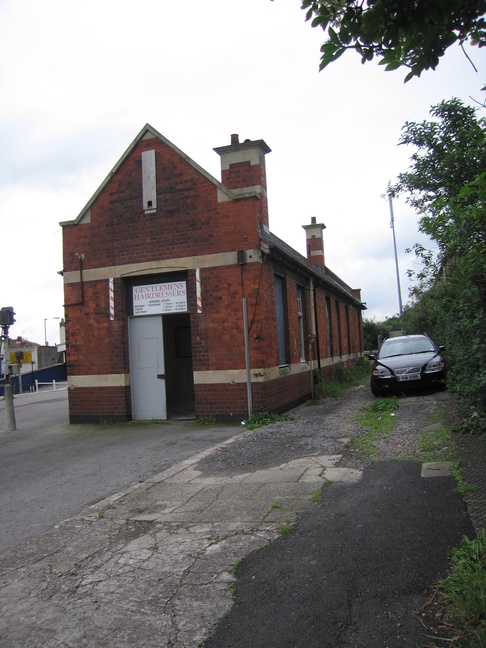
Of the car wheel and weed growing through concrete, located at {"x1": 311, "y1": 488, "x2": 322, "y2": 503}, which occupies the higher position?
Answer: the car wheel

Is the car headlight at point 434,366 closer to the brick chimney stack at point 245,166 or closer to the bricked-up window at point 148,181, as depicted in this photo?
the brick chimney stack at point 245,166

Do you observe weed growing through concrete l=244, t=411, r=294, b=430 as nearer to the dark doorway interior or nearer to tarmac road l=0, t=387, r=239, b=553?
tarmac road l=0, t=387, r=239, b=553

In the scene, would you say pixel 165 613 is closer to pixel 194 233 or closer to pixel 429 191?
pixel 194 233

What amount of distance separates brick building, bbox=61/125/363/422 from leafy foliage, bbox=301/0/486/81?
7.38 metres

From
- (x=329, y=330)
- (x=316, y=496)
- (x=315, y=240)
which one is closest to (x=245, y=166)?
(x=316, y=496)

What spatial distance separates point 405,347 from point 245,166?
6018 mm

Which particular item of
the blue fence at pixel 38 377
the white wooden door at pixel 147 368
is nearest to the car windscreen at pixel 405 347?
the white wooden door at pixel 147 368

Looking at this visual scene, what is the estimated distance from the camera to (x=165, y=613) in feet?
10.1

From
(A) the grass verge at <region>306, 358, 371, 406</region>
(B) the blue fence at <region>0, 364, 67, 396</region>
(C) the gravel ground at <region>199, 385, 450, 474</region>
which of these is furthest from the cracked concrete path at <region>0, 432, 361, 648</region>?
(B) the blue fence at <region>0, 364, 67, 396</region>

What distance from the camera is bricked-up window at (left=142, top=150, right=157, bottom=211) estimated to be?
449 inches

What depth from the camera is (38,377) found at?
1786 inches

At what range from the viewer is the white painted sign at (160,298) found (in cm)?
1134

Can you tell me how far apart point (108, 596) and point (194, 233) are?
8.50m

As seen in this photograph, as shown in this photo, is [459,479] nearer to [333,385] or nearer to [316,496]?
[316,496]
